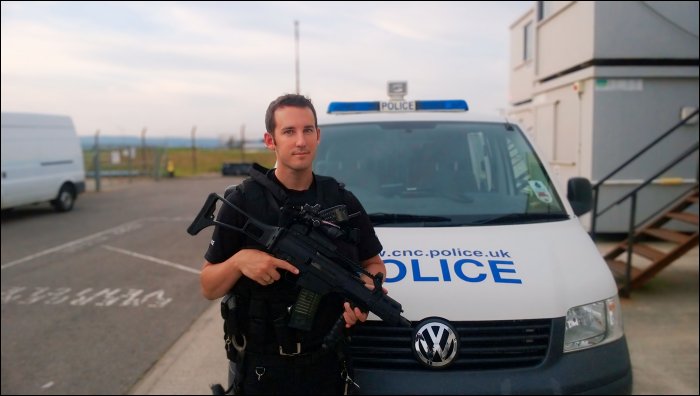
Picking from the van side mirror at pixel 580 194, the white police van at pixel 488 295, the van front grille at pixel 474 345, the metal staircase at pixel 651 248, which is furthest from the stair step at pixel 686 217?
the van front grille at pixel 474 345

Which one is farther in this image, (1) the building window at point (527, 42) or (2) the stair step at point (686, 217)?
(1) the building window at point (527, 42)

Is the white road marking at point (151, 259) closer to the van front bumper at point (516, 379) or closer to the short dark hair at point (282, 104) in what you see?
the van front bumper at point (516, 379)

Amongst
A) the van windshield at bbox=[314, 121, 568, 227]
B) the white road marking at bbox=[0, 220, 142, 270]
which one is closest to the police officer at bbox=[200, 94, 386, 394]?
the van windshield at bbox=[314, 121, 568, 227]

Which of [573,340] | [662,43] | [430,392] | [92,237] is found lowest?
[92,237]

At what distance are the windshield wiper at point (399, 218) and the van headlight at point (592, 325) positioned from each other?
2.82ft

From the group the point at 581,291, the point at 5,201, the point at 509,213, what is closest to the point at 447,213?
the point at 509,213

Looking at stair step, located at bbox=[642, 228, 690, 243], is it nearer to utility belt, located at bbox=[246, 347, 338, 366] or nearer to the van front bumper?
the van front bumper

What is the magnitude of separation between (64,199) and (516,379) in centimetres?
1480

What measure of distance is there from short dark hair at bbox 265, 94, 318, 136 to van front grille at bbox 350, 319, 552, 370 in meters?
0.98

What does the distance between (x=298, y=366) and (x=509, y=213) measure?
1588mm

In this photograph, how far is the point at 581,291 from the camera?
2658 millimetres

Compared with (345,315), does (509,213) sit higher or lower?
higher

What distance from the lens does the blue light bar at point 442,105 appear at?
4.21 meters

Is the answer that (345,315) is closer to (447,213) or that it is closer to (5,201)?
(447,213)
